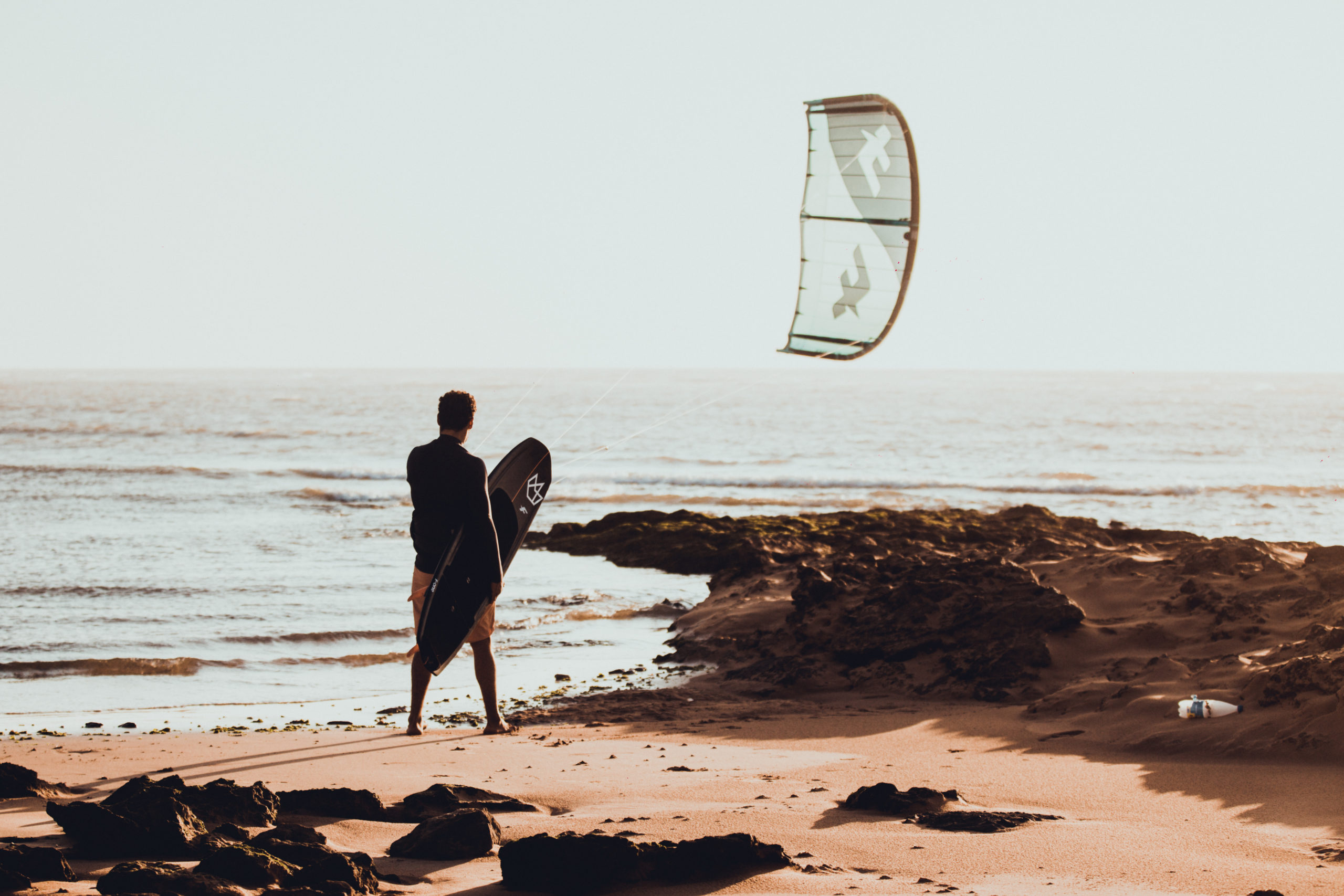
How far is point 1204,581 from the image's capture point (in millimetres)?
7145

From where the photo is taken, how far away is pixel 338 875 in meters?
3.04

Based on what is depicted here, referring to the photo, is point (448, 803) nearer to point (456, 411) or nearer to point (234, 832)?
point (234, 832)

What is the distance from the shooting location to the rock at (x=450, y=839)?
346cm

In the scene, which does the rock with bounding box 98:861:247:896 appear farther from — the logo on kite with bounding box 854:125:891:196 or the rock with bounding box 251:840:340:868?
the logo on kite with bounding box 854:125:891:196

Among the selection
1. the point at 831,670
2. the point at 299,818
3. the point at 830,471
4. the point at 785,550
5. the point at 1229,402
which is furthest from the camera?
the point at 1229,402

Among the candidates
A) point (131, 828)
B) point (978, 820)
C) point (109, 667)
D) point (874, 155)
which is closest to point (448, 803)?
point (131, 828)

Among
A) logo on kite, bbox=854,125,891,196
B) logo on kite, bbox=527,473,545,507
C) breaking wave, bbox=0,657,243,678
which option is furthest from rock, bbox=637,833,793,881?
logo on kite, bbox=854,125,891,196

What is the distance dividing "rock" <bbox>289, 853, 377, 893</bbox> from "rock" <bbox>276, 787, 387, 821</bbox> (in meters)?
0.79

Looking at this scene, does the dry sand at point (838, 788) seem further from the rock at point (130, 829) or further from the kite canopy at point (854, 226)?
the kite canopy at point (854, 226)

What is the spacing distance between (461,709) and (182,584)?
5.58 metres

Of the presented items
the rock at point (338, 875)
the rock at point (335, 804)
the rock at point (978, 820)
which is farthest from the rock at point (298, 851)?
the rock at point (978, 820)

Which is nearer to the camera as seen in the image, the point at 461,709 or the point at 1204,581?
the point at 461,709

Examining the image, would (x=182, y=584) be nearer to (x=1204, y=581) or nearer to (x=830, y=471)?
(x=1204, y=581)

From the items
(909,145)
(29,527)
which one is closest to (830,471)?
(29,527)
